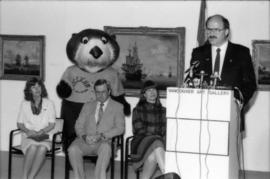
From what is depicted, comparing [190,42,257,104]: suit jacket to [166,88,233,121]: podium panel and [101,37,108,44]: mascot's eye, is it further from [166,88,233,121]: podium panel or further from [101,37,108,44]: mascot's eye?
[101,37,108,44]: mascot's eye

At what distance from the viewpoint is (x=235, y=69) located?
14.3ft

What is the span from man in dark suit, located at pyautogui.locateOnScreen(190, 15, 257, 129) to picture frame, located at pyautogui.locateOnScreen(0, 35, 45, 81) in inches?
98.3

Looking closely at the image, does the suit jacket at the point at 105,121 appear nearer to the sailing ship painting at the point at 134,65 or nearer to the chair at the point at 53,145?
the chair at the point at 53,145

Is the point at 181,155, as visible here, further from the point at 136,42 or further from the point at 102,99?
the point at 136,42

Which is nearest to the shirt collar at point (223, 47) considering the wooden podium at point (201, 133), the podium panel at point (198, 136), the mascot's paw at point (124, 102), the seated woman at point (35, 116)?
the wooden podium at point (201, 133)

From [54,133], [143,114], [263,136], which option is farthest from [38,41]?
[263,136]

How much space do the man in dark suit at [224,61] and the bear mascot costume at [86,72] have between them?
4.75ft

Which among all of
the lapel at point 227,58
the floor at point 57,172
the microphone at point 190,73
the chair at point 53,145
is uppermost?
the lapel at point 227,58

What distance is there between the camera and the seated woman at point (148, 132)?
4.90 meters

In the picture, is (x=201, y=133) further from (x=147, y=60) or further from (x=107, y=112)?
(x=147, y=60)

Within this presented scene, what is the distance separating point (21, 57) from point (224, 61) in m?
2.90

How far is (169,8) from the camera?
598 cm

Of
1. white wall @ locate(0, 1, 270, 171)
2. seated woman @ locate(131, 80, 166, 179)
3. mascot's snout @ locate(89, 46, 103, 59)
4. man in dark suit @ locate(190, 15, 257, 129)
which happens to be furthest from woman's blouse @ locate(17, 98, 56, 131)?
man in dark suit @ locate(190, 15, 257, 129)

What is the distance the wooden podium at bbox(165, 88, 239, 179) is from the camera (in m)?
3.87
